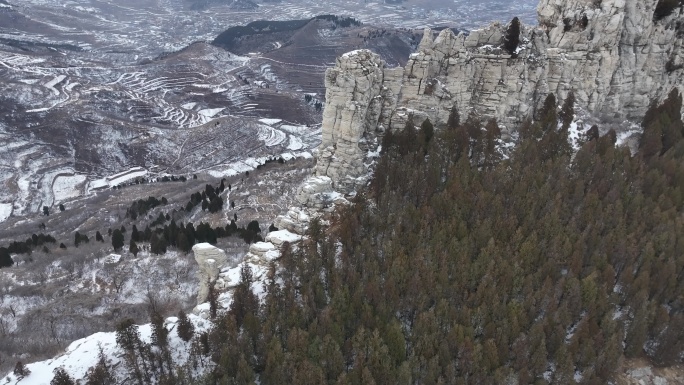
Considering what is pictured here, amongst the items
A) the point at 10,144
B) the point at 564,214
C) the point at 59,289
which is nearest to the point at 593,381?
the point at 564,214

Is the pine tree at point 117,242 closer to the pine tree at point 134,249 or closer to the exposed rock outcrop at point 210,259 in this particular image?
the pine tree at point 134,249

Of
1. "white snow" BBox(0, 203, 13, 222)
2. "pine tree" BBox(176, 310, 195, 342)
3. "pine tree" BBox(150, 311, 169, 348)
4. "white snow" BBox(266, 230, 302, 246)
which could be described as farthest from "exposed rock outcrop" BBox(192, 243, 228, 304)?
"white snow" BBox(0, 203, 13, 222)

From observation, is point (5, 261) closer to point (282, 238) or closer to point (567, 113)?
point (282, 238)

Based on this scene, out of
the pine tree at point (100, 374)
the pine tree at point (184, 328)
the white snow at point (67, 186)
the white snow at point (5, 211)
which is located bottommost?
the white snow at point (5, 211)

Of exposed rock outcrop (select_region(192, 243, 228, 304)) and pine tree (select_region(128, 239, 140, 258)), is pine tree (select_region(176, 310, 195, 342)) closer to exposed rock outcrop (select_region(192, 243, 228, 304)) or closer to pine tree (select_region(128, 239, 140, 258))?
exposed rock outcrop (select_region(192, 243, 228, 304))

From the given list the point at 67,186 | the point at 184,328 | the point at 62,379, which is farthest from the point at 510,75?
the point at 67,186

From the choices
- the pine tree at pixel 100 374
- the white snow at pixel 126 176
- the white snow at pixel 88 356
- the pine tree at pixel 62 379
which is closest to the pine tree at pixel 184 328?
the white snow at pixel 88 356

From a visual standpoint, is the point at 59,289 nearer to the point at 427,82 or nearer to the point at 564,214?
the point at 427,82

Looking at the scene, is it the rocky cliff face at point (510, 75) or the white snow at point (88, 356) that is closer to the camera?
the white snow at point (88, 356)
